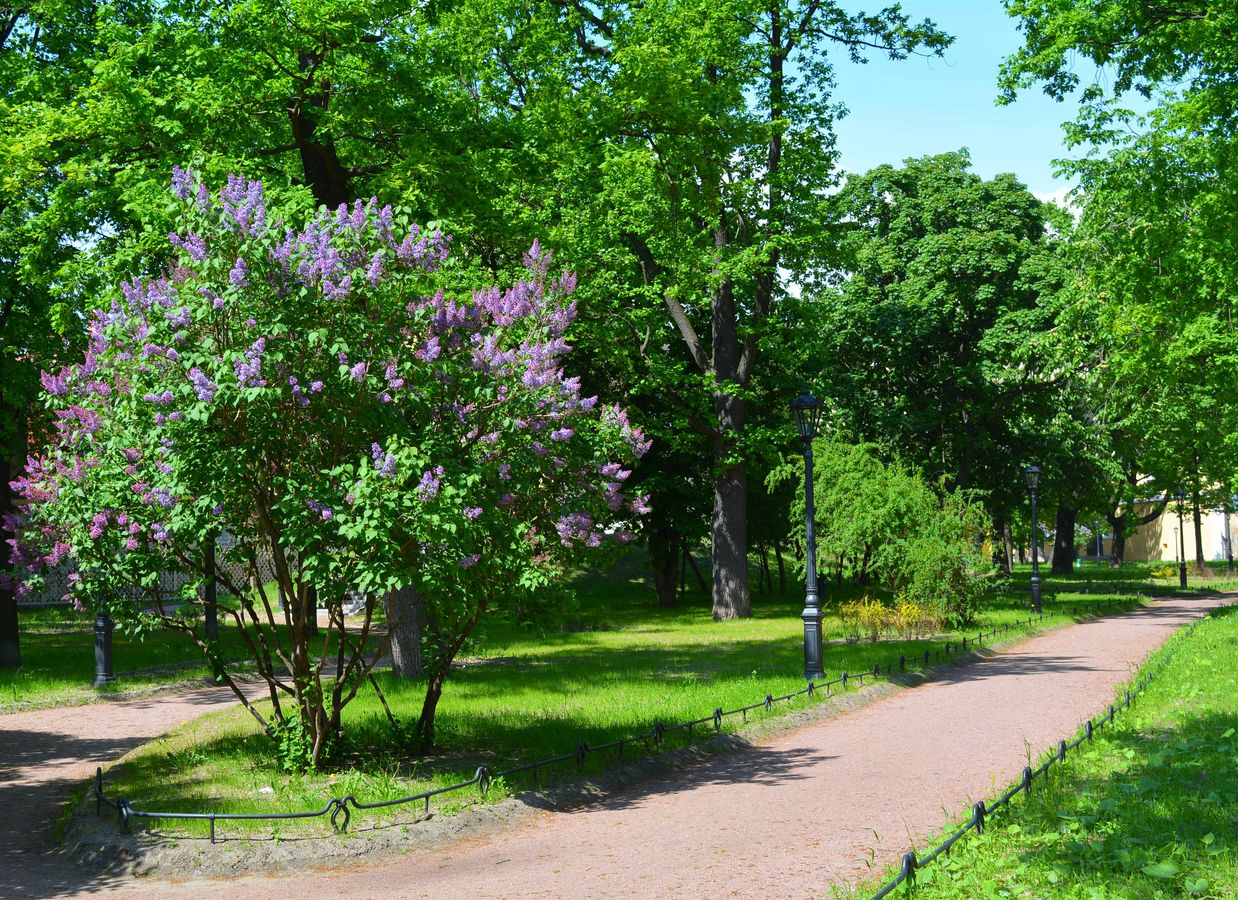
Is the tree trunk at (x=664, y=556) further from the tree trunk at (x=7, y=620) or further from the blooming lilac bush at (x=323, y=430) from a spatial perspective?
the blooming lilac bush at (x=323, y=430)

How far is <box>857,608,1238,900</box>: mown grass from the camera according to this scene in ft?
20.8

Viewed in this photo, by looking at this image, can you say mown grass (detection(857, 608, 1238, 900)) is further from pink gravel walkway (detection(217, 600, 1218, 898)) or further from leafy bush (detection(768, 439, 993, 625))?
leafy bush (detection(768, 439, 993, 625))

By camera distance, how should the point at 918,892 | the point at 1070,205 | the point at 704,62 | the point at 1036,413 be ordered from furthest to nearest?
the point at 1036,413 → the point at 1070,205 → the point at 704,62 → the point at 918,892

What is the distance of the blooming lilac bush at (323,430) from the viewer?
30.8ft

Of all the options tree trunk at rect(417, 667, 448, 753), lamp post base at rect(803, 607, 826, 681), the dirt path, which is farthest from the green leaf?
lamp post base at rect(803, 607, 826, 681)

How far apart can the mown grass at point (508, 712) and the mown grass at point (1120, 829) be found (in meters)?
4.36

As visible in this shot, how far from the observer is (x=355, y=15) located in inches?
635

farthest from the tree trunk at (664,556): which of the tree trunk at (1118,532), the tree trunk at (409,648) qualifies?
the tree trunk at (1118,532)

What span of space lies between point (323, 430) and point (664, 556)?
97.5 ft

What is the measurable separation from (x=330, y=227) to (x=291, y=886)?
18.4ft

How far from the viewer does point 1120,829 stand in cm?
731

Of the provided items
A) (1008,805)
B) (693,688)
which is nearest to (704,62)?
(693,688)

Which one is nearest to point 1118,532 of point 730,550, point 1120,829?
point 730,550

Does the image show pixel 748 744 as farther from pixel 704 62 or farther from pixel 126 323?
pixel 704 62
